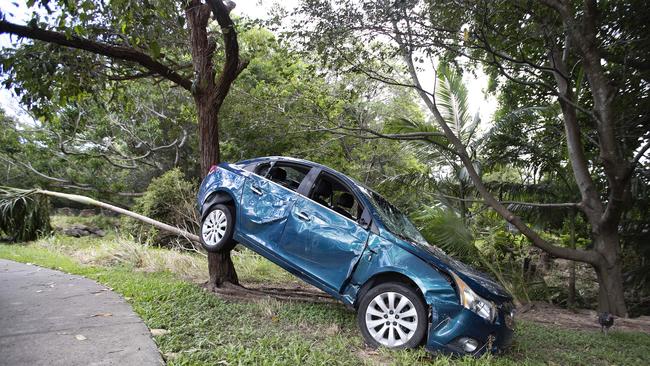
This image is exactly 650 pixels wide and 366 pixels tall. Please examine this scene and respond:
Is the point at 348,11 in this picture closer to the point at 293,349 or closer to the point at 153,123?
the point at 293,349

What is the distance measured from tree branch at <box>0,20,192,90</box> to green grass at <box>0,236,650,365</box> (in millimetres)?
3462

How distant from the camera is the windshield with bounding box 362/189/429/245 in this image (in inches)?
210

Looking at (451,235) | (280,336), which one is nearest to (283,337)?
(280,336)

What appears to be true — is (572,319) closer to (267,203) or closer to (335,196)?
(335,196)

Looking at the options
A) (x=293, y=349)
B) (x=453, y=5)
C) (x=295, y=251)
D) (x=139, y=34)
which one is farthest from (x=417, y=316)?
(x=139, y=34)

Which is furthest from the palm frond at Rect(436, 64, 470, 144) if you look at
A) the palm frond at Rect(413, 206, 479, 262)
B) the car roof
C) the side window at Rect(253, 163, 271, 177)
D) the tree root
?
the side window at Rect(253, 163, 271, 177)

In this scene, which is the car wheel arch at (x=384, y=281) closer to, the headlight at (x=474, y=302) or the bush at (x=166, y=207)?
the headlight at (x=474, y=302)

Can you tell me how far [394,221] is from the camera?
5734mm

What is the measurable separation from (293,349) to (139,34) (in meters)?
5.45

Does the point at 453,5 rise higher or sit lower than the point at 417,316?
higher

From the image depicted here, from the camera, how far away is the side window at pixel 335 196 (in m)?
5.82

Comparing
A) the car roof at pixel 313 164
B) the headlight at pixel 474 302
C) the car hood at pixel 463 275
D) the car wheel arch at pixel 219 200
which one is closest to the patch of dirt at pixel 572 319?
the car hood at pixel 463 275

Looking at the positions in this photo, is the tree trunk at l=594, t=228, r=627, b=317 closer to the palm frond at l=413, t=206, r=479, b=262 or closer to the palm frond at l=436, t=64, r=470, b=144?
the palm frond at l=413, t=206, r=479, b=262

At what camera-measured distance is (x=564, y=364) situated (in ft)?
15.8
